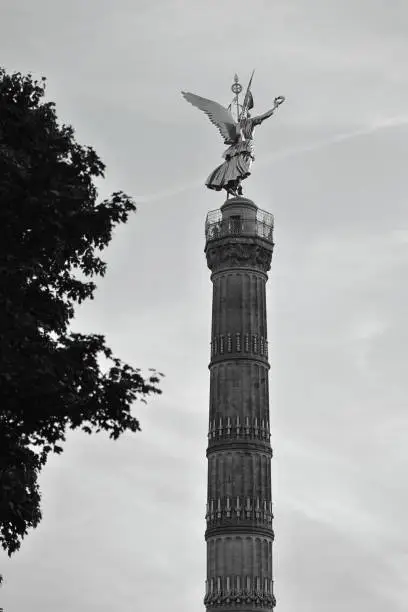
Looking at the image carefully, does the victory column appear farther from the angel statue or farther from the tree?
the tree

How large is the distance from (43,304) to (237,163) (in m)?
48.2

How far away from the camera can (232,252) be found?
73125 millimetres

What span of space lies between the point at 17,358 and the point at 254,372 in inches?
1790

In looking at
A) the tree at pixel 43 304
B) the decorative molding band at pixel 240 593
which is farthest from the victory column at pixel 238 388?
the tree at pixel 43 304

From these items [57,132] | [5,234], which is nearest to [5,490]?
[5,234]

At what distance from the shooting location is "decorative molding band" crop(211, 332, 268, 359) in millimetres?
70500

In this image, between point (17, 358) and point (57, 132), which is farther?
point (57, 132)

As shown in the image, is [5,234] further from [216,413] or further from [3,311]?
[216,413]

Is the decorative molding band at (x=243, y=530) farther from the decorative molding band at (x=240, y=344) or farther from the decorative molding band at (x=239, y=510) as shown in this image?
the decorative molding band at (x=240, y=344)

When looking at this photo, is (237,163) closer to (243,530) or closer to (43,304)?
(243,530)

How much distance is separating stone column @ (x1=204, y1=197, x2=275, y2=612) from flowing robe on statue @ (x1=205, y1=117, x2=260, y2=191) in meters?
1.53

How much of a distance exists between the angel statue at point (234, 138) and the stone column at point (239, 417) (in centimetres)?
161

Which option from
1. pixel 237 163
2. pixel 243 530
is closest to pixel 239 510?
pixel 243 530

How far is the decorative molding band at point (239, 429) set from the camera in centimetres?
6838
